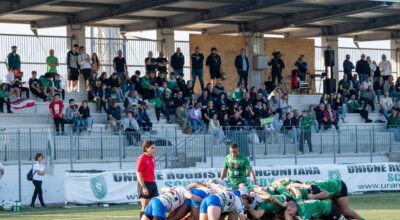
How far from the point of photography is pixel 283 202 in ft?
68.2

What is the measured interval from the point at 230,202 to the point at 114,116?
Result: 17850mm

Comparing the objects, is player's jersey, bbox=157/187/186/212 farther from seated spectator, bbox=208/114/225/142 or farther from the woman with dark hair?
seated spectator, bbox=208/114/225/142

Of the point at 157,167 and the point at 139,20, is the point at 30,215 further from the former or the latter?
the point at 139,20

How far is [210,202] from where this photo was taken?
760 inches

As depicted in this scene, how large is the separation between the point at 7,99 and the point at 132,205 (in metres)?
7.81

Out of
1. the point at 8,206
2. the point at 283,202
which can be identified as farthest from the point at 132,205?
the point at 283,202

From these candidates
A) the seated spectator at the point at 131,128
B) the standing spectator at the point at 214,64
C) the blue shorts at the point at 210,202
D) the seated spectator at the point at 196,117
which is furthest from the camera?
the standing spectator at the point at 214,64

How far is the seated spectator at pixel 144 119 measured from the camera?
120 feet

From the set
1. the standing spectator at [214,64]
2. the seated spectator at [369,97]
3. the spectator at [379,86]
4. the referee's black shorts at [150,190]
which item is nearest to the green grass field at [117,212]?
the referee's black shorts at [150,190]

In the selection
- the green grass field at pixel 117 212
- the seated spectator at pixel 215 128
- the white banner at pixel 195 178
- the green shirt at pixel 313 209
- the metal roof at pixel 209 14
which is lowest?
the green grass field at pixel 117 212

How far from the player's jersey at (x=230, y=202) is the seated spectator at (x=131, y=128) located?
49.5 ft

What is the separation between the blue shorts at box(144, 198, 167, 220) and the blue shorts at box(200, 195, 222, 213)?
2.19 ft

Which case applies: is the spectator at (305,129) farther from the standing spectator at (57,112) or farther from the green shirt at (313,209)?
the green shirt at (313,209)

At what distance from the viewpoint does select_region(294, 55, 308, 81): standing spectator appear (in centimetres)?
4638
